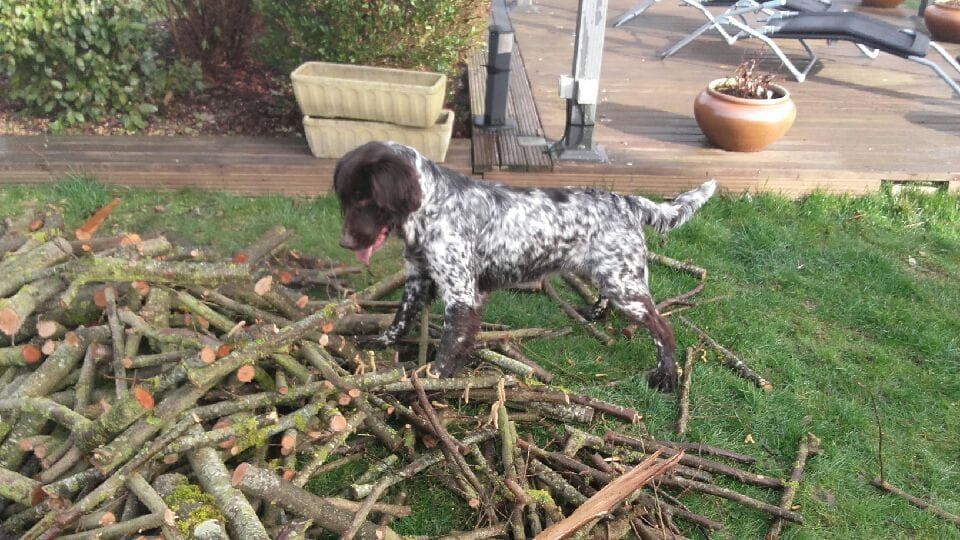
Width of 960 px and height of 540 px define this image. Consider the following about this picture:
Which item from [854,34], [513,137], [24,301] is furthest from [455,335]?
[854,34]

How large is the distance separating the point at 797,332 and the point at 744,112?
85.1 inches

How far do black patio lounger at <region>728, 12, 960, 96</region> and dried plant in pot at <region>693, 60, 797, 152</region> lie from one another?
5.73 ft

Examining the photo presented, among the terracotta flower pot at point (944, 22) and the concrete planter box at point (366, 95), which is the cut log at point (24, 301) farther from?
the terracotta flower pot at point (944, 22)

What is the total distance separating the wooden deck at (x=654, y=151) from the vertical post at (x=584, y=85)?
232mm

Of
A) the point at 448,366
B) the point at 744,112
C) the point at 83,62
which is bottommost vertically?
the point at 448,366

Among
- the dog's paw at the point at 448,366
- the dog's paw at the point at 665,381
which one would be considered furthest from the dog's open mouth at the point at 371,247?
the dog's paw at the point at 665,381

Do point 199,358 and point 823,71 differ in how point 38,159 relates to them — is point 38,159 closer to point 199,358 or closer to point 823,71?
point 199,358

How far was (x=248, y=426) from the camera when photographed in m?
2.51

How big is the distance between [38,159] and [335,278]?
2.91 m

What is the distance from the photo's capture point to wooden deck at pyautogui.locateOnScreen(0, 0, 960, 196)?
5328 millimetres

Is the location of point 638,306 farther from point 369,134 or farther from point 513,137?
point 369,134

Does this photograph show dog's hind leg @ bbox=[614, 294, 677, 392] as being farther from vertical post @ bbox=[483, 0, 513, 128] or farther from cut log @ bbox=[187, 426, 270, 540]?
vertical post @ bbox=[483, 0, 513, 128]

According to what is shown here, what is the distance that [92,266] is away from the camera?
278 cm

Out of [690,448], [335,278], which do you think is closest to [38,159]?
[335,278]
